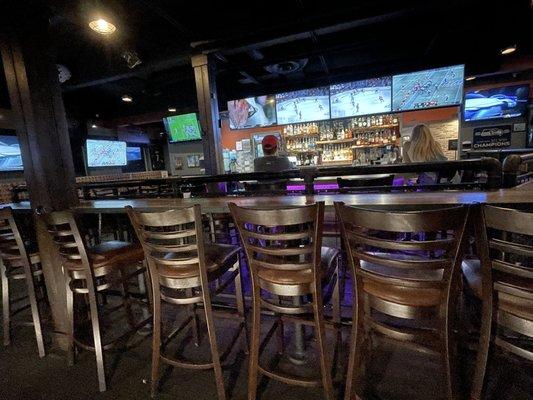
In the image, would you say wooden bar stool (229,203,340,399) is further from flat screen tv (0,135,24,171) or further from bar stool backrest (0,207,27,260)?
flat screen tv (0,135,24,171)

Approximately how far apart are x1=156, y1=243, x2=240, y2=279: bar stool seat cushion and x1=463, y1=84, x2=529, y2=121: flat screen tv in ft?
29.9

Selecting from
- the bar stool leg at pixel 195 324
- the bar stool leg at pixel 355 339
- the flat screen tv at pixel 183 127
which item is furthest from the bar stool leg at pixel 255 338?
the flat screen tv at pixel 183 127

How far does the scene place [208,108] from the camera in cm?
439

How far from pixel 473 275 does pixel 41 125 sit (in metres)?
3.09

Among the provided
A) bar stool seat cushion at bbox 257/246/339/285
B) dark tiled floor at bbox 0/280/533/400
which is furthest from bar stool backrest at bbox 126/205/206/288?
dark tiled floor at bbox 0/280/533/400

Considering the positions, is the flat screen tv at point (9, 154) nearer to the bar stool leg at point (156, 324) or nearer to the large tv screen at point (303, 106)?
the large tv screen at point (303, 106)

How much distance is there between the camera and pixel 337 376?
1719mm

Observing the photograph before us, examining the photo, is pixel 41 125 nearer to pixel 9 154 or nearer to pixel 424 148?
pixel 424 148

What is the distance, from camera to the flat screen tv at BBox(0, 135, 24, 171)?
22.4ft

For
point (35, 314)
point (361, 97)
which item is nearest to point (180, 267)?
point (35, 314)

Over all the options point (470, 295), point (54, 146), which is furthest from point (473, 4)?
point (54, 146)

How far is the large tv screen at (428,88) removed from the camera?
4.99m

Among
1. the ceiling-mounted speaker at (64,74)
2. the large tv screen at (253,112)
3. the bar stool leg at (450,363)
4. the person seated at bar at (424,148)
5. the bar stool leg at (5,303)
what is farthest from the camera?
the large tv screen at (253,112)

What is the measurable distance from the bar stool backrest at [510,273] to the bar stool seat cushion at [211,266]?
1.31 m
